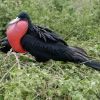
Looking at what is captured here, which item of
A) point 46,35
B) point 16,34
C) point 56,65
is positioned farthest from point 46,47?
point 56,65

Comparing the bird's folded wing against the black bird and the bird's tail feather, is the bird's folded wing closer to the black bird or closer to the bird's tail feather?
the black bird

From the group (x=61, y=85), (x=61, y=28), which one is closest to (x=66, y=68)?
(x=61, y=85)

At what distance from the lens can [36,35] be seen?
435 centimetres

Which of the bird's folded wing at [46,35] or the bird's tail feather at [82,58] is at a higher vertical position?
the bird's folded wing at [46,35]

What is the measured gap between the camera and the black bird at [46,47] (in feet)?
14.0

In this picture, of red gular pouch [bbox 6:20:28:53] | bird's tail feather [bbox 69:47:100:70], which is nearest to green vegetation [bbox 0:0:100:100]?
bird's tail feather [bbox 69:47:100:70]

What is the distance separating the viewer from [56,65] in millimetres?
3957

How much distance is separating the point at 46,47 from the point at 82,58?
353mm

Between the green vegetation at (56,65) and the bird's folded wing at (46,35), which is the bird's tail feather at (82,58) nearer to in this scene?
the green vegetation at (56,65)

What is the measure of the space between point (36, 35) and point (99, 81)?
112 cm

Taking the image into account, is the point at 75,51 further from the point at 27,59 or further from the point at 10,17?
the point at 10,17

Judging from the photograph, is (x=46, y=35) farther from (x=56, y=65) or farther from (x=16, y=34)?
(x=56, y=65)

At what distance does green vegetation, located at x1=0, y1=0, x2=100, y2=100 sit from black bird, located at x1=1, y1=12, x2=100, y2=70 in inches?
5.4

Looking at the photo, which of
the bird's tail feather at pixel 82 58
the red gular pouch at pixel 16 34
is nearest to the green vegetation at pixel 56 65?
the bird's tail feather at pixel 82 58
